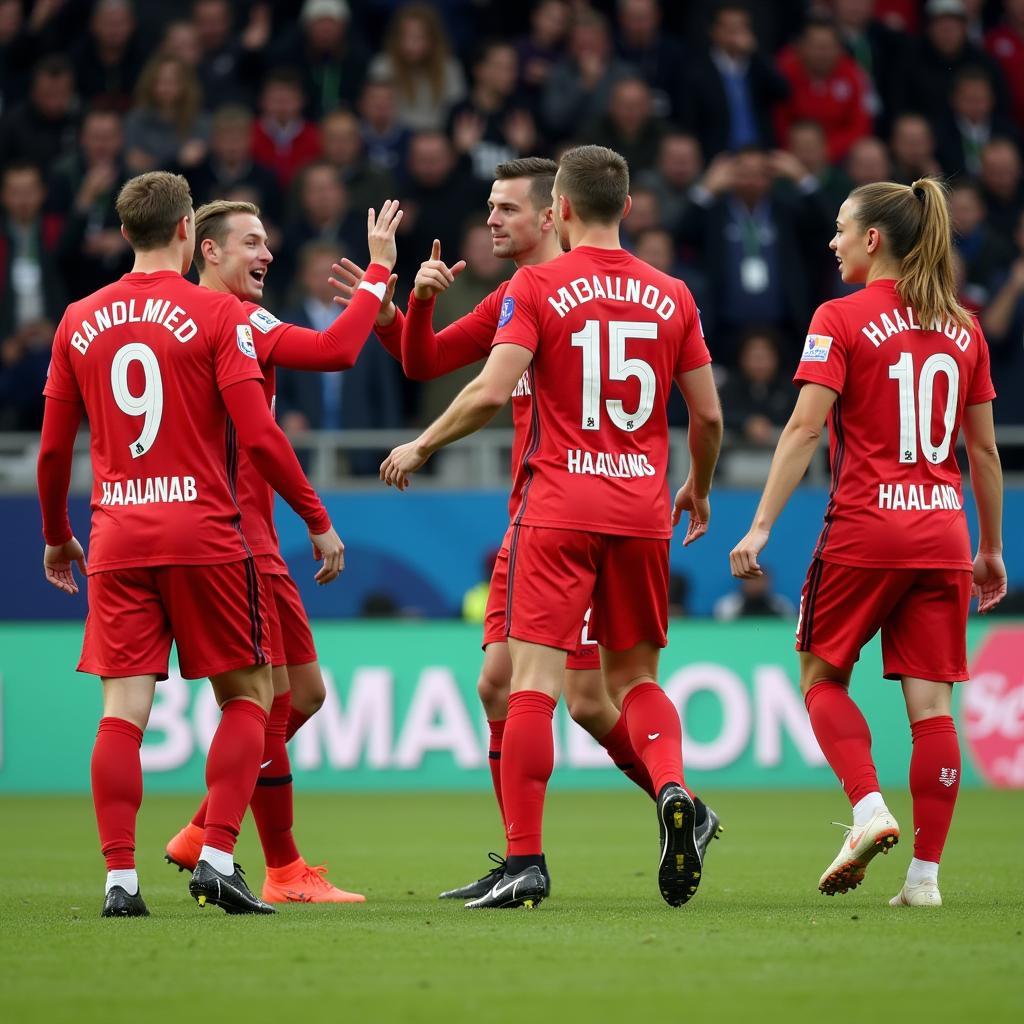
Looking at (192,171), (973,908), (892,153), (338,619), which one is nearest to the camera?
(973,908)

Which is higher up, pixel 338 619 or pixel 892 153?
pixel 892 153

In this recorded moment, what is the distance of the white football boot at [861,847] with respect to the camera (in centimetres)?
596

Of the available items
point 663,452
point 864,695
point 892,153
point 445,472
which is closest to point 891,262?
point 663,452

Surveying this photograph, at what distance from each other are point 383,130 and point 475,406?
10623 millimetres

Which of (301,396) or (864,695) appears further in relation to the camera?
(301,396)

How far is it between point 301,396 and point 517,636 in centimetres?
851

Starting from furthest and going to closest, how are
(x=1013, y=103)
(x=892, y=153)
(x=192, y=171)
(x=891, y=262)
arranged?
1. (x=1013, y=103)
2. (x=892, y=153)
3. (x=192, y=171)
4. (x=891, y=262)

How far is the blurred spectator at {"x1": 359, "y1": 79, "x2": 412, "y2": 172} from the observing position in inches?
637

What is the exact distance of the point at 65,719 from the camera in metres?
13.3

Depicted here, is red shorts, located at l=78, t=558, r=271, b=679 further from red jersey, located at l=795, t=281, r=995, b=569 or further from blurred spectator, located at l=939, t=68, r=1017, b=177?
blurred spectator, located at l=939, t=68, r=1017, b=177

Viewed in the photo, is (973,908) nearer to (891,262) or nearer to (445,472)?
(891,262)

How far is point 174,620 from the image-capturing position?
20.1 ft

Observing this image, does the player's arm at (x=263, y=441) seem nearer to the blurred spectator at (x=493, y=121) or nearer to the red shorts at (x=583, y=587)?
the red shorts at (x=583, y=587)

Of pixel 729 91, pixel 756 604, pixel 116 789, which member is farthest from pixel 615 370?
pixel 729 91
